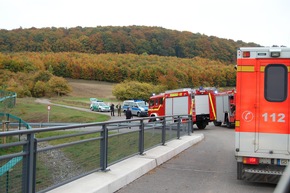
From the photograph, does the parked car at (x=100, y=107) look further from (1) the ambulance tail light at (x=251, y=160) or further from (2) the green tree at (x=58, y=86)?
(1) the ambulance tail light at (x=251, y=160)

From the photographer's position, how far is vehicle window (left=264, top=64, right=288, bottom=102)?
8219mm

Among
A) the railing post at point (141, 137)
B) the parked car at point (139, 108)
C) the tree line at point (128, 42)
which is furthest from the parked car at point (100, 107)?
the tree line at point (128, 42)

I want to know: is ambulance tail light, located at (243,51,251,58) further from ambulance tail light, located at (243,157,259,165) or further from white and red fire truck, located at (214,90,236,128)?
white and red fire truck, located at (214,90,236,128)

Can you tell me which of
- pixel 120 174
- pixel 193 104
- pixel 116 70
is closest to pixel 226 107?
pixel 193 104

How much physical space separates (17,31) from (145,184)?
18331 centimetres

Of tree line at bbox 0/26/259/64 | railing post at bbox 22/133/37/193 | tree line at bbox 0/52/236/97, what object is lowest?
railing post at bbox 22/133/37/193

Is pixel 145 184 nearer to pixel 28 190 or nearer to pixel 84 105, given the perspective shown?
pixel 28 190

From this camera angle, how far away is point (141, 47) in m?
193

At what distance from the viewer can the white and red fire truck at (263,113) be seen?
8156mm

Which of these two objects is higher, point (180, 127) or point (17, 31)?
point (17, 31)

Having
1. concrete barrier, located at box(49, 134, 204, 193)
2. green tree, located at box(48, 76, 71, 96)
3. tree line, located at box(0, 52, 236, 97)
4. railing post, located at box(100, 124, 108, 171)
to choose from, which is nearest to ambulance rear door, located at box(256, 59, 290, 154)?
concrete barrier, located at box(49, 134, 204, 193)

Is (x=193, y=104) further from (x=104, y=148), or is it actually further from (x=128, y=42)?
(x=128, y=42)

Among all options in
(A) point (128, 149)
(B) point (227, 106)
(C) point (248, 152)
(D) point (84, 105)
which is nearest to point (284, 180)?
(C) point (248, 152)

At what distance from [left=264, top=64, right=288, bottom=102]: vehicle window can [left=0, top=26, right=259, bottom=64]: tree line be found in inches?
6765
